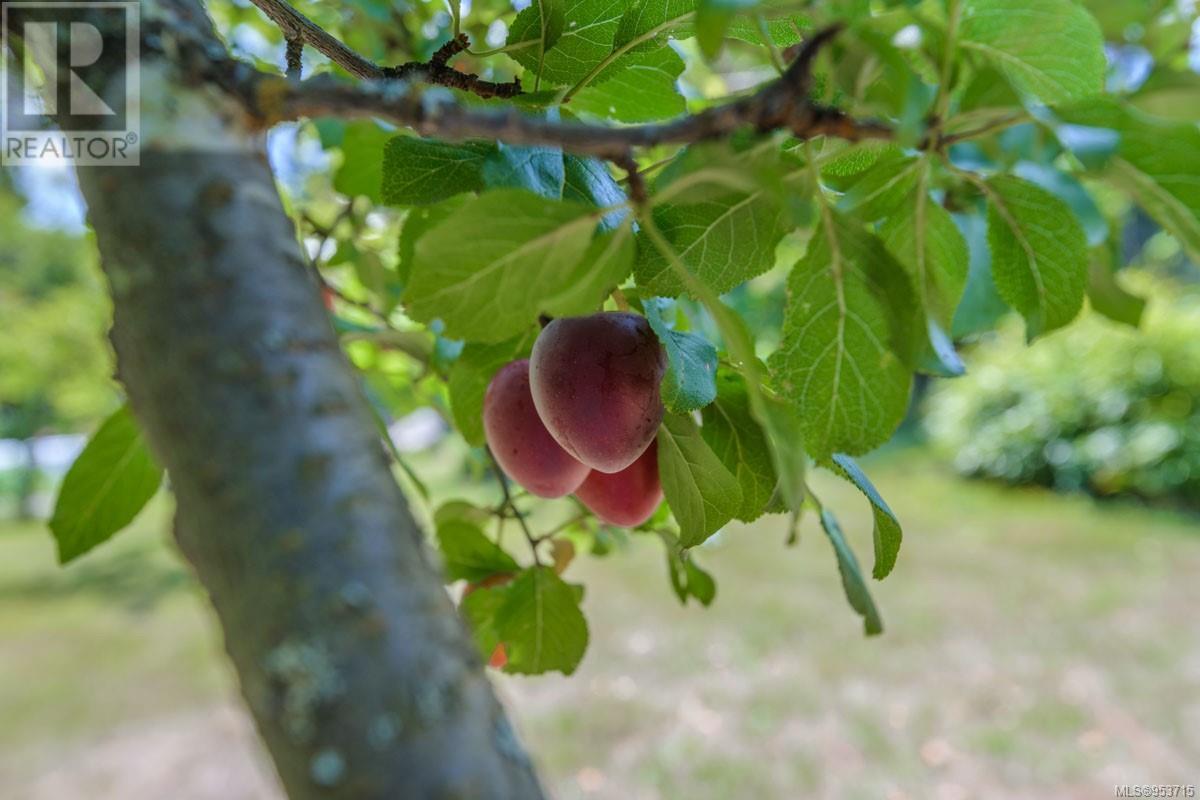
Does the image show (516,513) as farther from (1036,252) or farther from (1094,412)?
(1094,412)

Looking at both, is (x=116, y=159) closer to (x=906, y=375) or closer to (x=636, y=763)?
(x=906, y=375)

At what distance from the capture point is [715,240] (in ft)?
1.53

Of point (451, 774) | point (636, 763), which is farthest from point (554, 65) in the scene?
point (636, 763)

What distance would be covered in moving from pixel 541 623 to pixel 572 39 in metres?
0.44

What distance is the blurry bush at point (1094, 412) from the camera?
453 cm

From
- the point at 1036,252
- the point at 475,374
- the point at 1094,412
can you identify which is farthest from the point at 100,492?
the point at 1094,412

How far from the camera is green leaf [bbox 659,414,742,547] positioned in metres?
0.49

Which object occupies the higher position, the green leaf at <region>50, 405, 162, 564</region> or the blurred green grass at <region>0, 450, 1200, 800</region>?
the green leaf at <region>50, 405, 162, 564</region>

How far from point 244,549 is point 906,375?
0.31m

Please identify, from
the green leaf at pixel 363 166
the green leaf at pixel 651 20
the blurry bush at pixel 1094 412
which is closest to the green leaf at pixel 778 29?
the green leaf at pixel 651 20

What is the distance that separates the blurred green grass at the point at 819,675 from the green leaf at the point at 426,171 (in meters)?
2.01

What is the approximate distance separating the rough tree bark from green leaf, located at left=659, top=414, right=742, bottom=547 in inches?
10.0

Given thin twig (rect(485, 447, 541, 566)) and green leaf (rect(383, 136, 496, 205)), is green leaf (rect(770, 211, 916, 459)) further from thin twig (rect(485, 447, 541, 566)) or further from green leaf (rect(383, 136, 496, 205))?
thin twig (rect(485, 447, 541, 566))

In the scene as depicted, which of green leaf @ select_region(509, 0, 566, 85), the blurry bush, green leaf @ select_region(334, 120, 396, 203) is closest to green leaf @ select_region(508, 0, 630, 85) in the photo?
green leaf @ select_region(509, 0, 566, 85)
